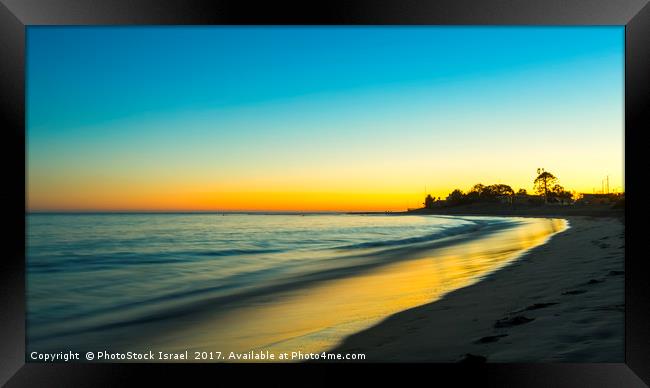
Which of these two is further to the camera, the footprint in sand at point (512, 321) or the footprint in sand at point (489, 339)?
A: the footprint in sand at point (512, 321)

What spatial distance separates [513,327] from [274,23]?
3042 millimetres

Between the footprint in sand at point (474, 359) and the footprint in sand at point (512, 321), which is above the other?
the footprint in sand at point (512, 321)

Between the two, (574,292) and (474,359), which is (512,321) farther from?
(574,292)

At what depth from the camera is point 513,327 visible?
3.40m

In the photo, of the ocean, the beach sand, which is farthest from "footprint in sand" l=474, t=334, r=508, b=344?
the ocean

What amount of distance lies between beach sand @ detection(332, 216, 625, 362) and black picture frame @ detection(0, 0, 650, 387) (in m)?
0.16

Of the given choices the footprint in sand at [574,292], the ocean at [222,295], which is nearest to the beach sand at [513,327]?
the footprint in sand at [574,292]

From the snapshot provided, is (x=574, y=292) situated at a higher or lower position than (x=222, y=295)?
higher

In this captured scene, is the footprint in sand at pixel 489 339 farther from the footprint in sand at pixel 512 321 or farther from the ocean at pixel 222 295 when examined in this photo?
the ocean at pixel 222 295

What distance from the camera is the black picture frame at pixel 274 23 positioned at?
3043mm

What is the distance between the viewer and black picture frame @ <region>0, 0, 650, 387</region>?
120 inches

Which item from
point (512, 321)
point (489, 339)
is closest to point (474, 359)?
point (489, 339)

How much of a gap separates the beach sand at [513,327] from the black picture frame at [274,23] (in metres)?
0.16

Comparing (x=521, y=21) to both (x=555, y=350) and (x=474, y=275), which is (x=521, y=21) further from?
(x=474, y=275)
